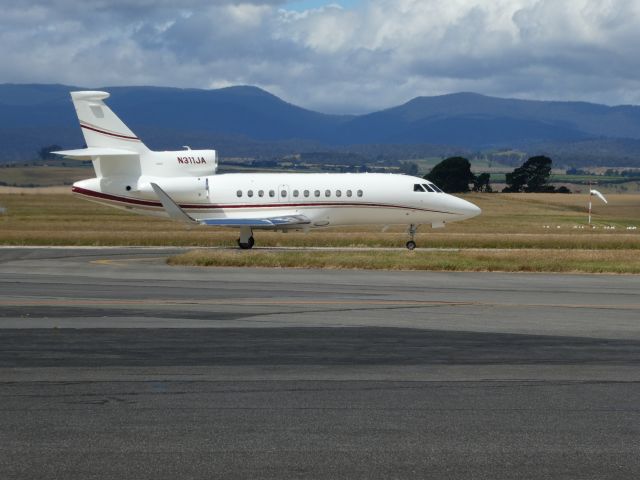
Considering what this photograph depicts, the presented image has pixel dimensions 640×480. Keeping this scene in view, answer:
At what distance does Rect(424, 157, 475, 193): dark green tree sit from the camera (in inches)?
4151

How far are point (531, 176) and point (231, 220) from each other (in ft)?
260

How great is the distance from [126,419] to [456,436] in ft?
10.7

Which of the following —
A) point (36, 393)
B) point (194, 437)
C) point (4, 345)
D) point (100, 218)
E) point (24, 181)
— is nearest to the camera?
point (194, 437)

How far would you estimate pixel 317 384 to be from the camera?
12516mm

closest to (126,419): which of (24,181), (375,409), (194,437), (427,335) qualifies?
(194,437)

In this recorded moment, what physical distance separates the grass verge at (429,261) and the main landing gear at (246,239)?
21.2ft

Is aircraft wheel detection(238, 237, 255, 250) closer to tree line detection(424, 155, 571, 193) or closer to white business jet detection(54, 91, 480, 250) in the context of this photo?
white business jet detection(54, 91, 480, 250)

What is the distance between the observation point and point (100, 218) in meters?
59.7

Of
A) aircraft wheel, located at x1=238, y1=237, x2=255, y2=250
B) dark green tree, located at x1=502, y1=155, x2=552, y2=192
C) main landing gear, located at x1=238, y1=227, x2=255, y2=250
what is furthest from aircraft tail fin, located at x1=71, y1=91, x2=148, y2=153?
dark green tree, located at x1=502, y1=155, x2=552, y2=192

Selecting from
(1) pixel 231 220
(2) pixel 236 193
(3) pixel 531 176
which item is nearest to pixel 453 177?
(3) pixel 531 176

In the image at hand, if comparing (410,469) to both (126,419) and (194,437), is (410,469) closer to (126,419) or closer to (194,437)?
(194,437)

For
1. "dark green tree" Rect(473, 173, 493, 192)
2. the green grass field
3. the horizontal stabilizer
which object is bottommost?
"dark green tree" Rect(473, 173, 493, 192)

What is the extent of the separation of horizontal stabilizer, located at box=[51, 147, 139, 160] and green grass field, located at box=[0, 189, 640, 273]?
4.78 metres

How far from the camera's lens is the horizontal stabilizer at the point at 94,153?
36875 millimetres
